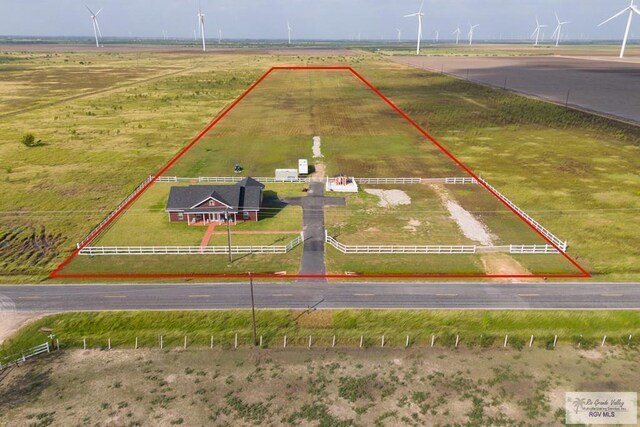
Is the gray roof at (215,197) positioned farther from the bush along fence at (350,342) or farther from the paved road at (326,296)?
the bush along fence at (350,342)

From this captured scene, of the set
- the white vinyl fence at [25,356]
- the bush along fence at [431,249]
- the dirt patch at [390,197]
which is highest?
the dirt patch at [390,197]

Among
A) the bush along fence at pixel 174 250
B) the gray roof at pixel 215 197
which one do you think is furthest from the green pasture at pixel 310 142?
the bush along fence at pixel 174 250

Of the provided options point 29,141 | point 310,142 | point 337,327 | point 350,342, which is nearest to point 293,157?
point 310,142

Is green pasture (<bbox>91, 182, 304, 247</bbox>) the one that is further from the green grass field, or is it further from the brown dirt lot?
the brown dirt lot

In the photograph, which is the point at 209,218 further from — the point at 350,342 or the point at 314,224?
the point at 350,342

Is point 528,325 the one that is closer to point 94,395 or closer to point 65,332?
point 94,395

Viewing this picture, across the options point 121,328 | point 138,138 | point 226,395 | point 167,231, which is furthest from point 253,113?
point 226,395
